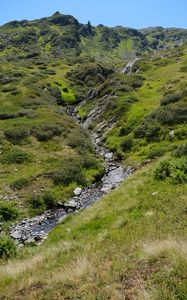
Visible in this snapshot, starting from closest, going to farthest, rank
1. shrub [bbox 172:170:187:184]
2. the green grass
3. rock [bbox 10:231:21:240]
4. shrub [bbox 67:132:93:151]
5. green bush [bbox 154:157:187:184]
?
the green grass < rock [bbox 10:231:21:240] < shrub [bbox 172:170:187:184] < green bush [bbox 154:157:187:184] < shrub [bbox 67:132:93:151]

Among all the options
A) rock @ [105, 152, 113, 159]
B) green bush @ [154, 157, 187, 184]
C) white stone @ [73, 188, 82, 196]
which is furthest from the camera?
rock @ [105, 152, 113, 159]

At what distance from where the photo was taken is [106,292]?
10.0 meters

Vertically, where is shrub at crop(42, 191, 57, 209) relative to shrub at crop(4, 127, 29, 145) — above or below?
below

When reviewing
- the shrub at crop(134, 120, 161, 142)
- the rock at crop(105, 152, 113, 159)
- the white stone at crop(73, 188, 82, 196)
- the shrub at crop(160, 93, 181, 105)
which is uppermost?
the shrub at crop(160, 93, 181, 105)

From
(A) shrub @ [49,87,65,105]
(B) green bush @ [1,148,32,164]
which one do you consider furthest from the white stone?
(A) shrub @ [49,87,65,105]

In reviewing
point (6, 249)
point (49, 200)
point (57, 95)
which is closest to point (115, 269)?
point (6, 249)

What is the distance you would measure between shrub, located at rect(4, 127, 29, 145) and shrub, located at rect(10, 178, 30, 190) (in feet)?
33.6

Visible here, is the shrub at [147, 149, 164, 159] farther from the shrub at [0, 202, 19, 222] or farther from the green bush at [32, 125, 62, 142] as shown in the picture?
the shrub at [0, 202, 19, 222]

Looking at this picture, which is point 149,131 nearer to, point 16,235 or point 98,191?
point 98,191

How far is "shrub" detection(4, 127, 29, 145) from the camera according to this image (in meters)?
42.4

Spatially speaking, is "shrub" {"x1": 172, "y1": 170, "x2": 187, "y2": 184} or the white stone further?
the white stone

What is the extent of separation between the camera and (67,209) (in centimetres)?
2914

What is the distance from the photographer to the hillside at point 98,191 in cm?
1102

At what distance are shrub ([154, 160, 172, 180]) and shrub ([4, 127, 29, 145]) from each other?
19803mm
